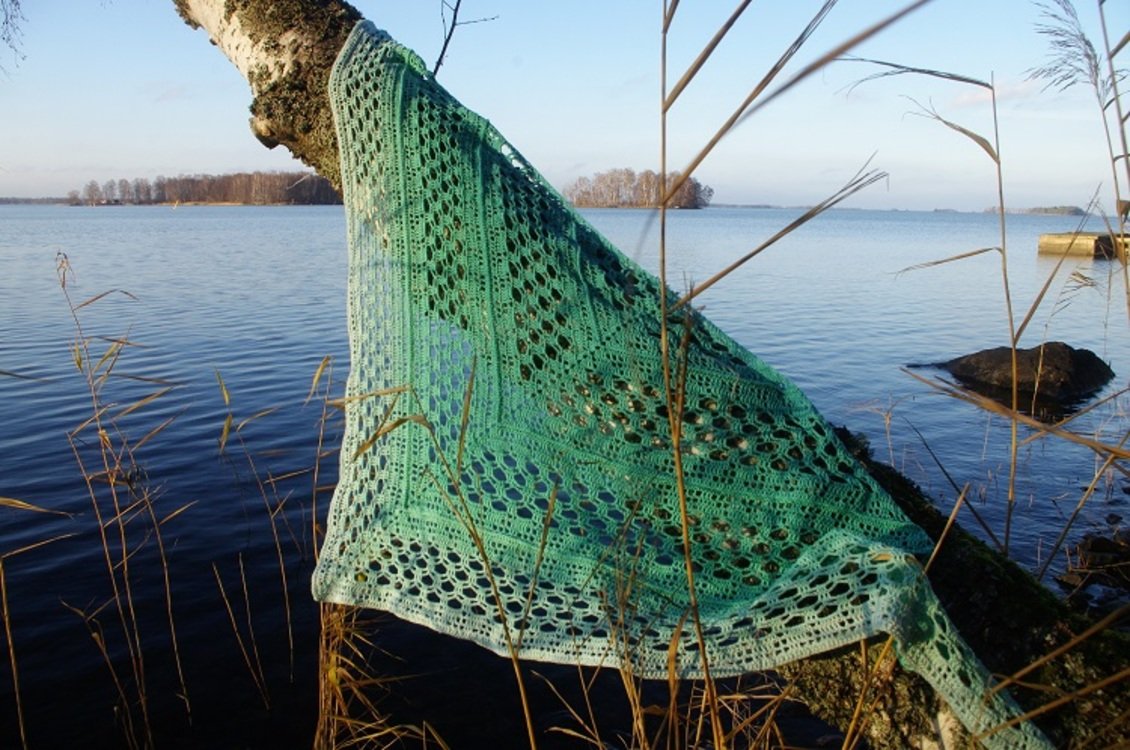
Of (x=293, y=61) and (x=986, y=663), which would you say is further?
(x=293, y=61)

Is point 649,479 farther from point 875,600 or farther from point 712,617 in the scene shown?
point 875,600

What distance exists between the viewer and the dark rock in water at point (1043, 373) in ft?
33.6

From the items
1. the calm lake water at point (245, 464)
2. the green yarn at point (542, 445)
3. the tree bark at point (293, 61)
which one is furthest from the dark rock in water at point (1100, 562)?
the tree bark at point (293, 61)

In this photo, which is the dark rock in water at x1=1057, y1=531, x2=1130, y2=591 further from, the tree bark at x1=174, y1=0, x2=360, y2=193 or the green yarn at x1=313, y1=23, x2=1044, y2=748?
the tree bark at x1=174, y1=0, x2=360, y2=193

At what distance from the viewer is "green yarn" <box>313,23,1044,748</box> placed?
5.70ft

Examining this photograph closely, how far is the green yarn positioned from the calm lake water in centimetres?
55

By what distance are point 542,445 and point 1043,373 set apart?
34.4ft

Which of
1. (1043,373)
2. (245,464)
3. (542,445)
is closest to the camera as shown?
(542,445)

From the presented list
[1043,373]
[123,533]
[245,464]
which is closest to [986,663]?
[123,533]

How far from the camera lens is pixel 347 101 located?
6.72ft

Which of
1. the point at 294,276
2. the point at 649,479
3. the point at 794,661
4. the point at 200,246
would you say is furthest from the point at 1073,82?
the point at 200,246

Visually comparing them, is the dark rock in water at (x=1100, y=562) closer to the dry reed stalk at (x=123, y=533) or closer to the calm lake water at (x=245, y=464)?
the calm lake water at (x=245, y=464)

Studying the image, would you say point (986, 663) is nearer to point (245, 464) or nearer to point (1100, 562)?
point (1100, 562)

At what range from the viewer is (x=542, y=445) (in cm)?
196
